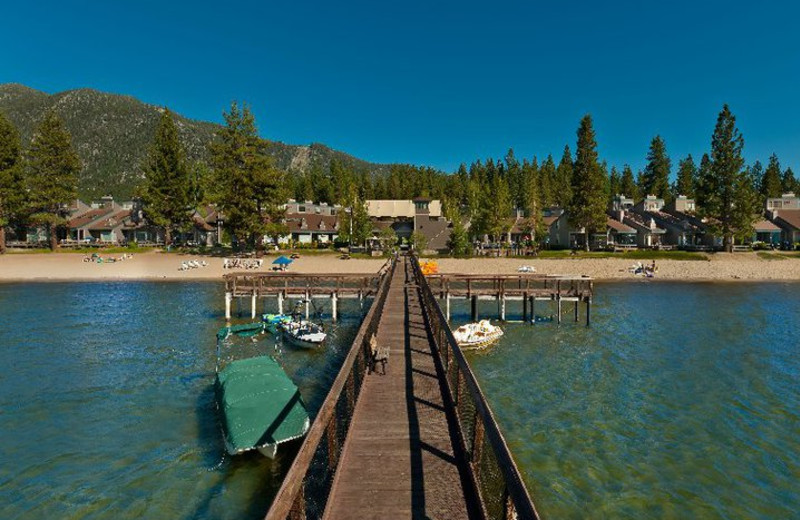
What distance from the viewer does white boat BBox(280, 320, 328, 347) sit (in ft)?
93.7

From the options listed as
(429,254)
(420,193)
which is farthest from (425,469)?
(420,193)

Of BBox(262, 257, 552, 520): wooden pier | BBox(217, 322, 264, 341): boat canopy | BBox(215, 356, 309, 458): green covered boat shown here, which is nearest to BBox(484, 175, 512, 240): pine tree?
BBox(217, 322, 264, 341): boat canopy

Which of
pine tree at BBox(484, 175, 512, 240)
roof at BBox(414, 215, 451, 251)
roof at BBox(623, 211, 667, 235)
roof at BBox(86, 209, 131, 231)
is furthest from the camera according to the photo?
roof at BBox(414, 215, 451, 251)

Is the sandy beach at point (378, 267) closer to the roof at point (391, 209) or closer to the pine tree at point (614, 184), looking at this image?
the roof at point (391, 209)

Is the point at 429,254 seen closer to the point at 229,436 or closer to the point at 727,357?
the point at 727,357

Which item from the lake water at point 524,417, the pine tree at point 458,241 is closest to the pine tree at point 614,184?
the pine tree at point 458,241

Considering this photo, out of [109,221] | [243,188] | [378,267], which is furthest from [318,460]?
[109,221]

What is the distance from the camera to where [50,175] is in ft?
285

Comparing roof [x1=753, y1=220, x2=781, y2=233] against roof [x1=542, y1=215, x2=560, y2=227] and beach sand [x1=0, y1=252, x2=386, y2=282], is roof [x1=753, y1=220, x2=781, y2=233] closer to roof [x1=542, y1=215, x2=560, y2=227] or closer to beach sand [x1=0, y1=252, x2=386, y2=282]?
roof [x1=542, y1=215, x2=560, y2=227]

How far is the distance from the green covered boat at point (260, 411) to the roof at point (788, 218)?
112m

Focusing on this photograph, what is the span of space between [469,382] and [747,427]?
15644mm

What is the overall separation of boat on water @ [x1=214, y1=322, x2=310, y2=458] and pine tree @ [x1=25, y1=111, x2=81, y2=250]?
292 ft

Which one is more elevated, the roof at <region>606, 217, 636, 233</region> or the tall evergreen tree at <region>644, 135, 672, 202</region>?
the tall evergreen tree at <region>644, 135, 672, 202</region>

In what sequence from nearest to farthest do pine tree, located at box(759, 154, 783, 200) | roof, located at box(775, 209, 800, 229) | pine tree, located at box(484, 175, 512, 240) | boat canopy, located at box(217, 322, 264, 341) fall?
boat canopy, located at box(217, 322, 264, 341) < pine tree, located at box(484, 175, 512, 240) < roof, located at box(775, 209, 800, 229) < pine tree, located at box(759, 154, 783, 200)
